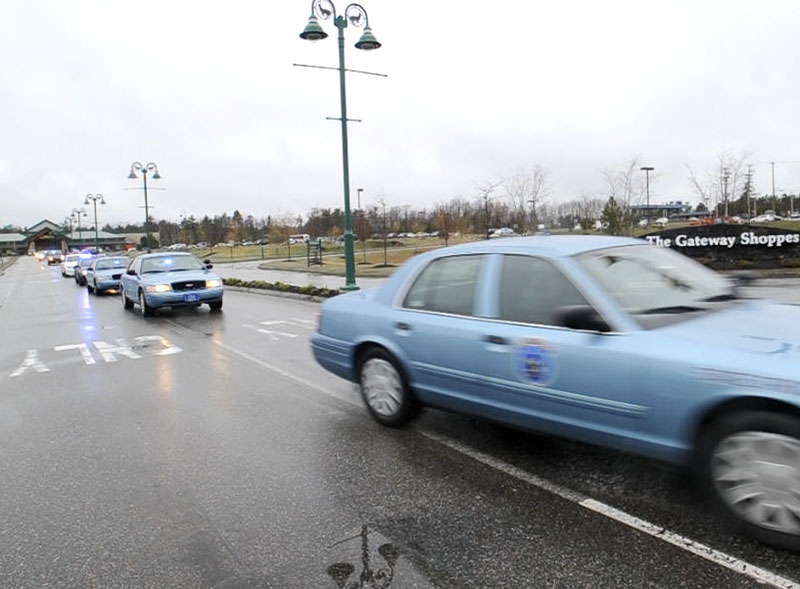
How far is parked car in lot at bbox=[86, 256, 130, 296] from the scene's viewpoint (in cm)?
2230

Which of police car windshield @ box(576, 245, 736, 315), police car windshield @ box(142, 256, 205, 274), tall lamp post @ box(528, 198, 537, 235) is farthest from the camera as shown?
tall lamp post @ box(528, 198, 537, 235)

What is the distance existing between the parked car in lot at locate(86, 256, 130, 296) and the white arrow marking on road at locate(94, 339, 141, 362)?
11.9m

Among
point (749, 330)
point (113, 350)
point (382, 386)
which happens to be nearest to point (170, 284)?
point (113, 350)

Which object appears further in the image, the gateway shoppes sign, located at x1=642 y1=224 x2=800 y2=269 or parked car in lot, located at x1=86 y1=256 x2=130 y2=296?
parked car in lot, located at x1=86 y1=256 x2=130 y2=296

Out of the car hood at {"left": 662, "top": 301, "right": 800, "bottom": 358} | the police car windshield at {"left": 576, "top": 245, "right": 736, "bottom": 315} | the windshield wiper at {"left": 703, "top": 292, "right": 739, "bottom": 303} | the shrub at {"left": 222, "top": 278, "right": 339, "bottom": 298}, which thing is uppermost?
the police car windshield at {"left": 576, "top": 245, "right": 736, "bottom": 315}

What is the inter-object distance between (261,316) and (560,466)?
1020 cm

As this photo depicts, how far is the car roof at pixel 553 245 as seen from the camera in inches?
167

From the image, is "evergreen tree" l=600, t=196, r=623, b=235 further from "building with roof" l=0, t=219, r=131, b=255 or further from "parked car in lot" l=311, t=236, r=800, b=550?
"building with roof" l=0, t=219, r=131, b=255

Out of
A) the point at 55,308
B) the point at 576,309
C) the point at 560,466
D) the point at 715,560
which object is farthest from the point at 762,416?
the point at 55,308

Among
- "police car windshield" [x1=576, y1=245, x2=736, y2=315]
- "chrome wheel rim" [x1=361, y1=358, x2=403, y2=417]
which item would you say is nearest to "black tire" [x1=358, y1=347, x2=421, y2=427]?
"chrome wheel rim" [x1=361, y1=358, x2=403, y2=417]

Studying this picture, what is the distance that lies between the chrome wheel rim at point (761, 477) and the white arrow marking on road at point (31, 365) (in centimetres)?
839

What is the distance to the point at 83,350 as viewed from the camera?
993cm

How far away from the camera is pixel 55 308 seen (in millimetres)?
17891

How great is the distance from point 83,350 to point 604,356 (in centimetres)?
908
